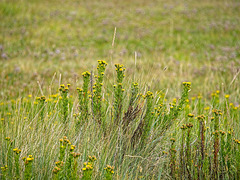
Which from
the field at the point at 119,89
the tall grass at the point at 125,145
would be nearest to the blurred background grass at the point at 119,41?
the field at the point at 119,89

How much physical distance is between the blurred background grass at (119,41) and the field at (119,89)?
2.0 inches

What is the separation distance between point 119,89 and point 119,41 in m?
7.49

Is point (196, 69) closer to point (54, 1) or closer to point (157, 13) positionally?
point (157, 13)

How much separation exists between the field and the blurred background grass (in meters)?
0.05

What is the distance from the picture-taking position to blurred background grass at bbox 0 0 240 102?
6074 mm

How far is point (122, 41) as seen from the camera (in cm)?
972

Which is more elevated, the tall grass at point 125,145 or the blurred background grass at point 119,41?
the blurred background grass at point 119,41

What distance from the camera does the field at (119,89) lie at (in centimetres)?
230

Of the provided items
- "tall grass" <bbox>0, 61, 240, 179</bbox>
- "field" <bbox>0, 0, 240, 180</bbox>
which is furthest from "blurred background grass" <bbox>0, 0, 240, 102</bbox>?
"tall grass" <bbox>0, 61, 240, 179</bbox>

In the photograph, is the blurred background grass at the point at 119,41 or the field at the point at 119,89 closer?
the field at the point at 119,89

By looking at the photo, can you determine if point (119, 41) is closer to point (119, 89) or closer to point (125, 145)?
point (119, 89)

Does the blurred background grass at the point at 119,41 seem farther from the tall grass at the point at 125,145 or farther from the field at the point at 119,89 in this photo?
Answer: the tall grass at the point at 125,145

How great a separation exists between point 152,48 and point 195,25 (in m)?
3.83

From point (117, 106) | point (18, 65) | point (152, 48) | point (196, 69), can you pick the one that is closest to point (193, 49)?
point (152, 48)
